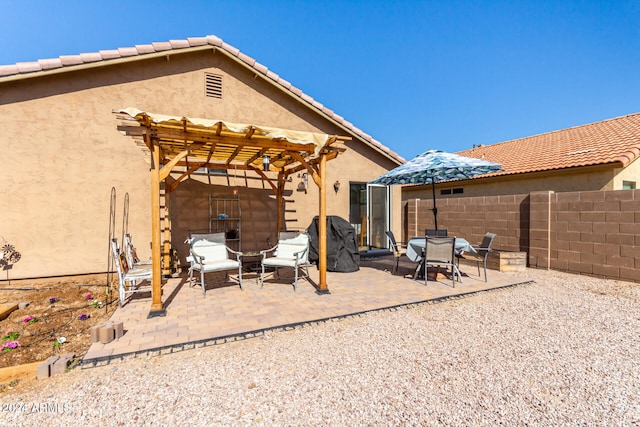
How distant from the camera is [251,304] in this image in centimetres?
484

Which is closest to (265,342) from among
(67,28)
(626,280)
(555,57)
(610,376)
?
(610,376)

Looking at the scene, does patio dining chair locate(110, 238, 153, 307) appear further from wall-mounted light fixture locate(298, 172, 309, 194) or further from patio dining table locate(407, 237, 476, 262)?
patio dining table locate(407, 237, 476, 262)

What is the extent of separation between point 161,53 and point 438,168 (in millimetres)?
7091

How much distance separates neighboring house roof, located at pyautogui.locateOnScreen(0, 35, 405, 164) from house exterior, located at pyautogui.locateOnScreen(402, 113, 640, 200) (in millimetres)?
5463

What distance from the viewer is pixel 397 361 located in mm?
3125

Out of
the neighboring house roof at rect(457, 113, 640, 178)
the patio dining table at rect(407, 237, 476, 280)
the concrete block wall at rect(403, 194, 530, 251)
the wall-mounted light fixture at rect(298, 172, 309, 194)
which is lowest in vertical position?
the patio dining table at rect(407, 237, 476, 280)

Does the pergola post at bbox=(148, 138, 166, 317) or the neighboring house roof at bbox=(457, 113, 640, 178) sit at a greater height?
the neighboring house roof at bbox=(457, 113, 640, 178)

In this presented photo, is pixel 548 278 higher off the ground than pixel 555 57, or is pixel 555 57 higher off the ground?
pixel 555 57

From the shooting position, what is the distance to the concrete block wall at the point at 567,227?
21.0ft

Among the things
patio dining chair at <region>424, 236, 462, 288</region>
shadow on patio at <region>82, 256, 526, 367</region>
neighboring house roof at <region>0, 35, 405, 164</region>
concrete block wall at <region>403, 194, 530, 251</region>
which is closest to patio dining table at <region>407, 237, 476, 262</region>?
patio dining chair at <region>424, 236, 462, 288</region>

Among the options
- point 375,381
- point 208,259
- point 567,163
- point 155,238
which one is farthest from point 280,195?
point 567,163

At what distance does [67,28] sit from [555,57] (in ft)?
61.3

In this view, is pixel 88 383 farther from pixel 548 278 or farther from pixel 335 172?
pixel 548 278

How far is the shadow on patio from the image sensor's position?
354 cm
